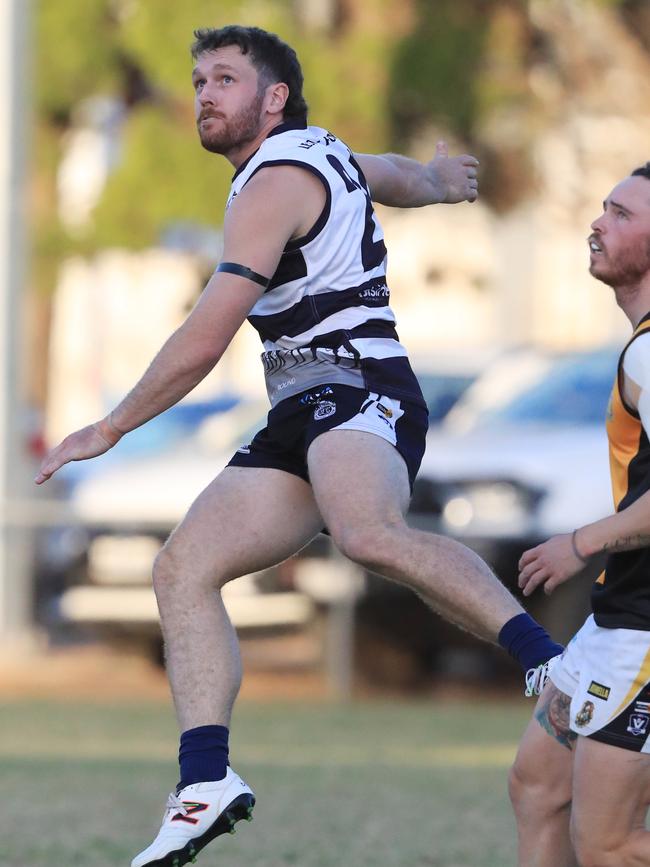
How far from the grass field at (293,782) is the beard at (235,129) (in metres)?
2.76

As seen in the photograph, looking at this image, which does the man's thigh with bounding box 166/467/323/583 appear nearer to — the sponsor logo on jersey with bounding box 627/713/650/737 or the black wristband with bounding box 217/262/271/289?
the black wristband with bounding box 217/262/271/289

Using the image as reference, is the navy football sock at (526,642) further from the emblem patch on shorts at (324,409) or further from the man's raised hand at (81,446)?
the man's raised hand at (81,446)

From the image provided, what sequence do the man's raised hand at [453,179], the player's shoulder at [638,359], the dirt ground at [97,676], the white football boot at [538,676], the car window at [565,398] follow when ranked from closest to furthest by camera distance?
1. the player's shoulder at [638,359]
2. the white football boot at [538,676]
3. the man's raised hand at [453,179]
4. the car window at [565,398]
5. the dirt ground at [97,676]

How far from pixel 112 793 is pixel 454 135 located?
12338 millimetres

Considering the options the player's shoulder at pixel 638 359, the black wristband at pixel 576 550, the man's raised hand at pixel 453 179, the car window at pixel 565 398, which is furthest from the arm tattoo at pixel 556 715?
the car window at pixel 565 398

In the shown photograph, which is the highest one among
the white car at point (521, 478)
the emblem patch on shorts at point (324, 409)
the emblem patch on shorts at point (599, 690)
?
the emblem patch on shorts at point (324, 409)

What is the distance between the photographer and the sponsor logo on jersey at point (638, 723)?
4.71 meters

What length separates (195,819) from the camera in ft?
18.1

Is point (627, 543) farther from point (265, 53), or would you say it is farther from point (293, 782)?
point (293, 782)

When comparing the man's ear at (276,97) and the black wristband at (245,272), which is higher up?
the man's ear at (276,97)

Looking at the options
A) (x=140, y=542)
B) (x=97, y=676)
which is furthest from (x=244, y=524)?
(x=97, y=676)

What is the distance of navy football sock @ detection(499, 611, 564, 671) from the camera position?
17.4 ft

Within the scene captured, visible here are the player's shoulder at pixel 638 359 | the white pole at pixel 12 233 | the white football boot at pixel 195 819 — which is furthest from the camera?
the white pole at pixel 12 233

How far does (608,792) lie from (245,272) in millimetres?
1794
